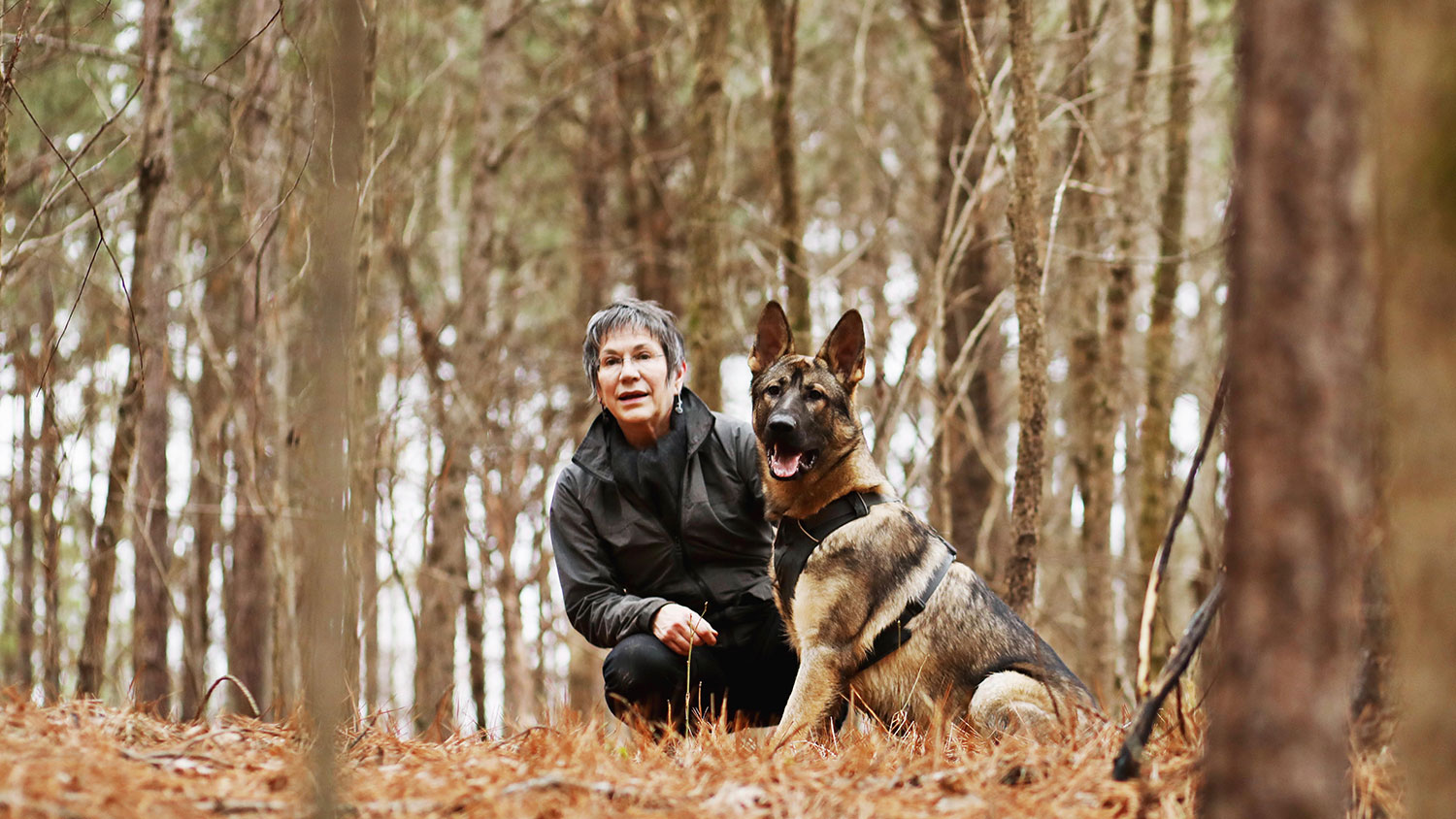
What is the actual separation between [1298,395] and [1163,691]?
117 centimetres

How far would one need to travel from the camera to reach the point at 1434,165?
1642 mm

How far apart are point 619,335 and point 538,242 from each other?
11.3m

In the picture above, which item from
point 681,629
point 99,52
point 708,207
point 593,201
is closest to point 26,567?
point 593,201

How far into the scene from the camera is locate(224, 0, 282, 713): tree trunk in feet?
25.7

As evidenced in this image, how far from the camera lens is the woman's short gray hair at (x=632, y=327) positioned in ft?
16.7

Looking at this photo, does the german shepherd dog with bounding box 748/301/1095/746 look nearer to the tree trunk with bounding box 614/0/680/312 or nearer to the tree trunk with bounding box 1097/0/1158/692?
the tree trunk with bounding box 1097/0/1158/692

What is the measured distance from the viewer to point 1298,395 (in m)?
1.62

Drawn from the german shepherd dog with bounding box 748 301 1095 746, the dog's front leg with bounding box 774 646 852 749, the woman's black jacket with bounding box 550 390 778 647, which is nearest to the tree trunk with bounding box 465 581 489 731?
the woman's black jacket with bounding box 550 390 778 647

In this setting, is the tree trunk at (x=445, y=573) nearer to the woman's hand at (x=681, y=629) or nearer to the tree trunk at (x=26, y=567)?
the woman's hand at (x=681, y=629)

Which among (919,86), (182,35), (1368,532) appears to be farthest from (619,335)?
(919,86)

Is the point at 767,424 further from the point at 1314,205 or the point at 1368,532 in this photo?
the point at 1314,205

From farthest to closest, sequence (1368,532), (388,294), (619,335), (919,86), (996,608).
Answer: (388,294) < (919,86) < (619,335) < (996,608) < (1368,532)

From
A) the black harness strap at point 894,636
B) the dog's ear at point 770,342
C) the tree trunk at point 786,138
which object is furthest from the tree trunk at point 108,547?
the tree trunk at point 786,138

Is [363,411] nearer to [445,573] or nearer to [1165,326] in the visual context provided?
[445,573]
